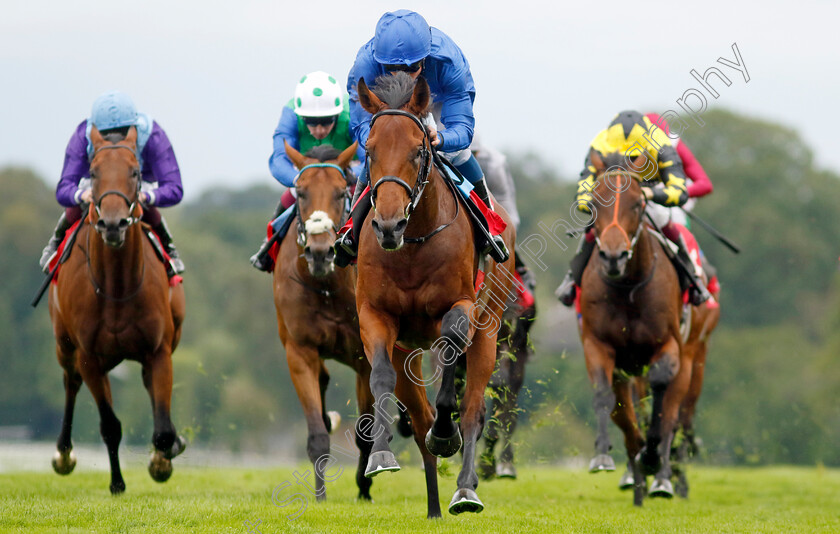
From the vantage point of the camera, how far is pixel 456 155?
853cm

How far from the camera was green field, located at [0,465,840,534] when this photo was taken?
308 inches

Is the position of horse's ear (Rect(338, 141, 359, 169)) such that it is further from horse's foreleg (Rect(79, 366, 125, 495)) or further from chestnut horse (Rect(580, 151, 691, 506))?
horse's foreleg (Rect(79, 366, 125, 495))

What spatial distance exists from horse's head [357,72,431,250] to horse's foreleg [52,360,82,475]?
5.14m

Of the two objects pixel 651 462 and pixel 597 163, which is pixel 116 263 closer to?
pixel 597 163

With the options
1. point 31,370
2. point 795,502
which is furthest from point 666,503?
point 31,370

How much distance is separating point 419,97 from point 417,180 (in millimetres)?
548

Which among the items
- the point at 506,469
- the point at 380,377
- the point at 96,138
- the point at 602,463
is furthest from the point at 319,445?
the point at 506,469

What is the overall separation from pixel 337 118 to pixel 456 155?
6.86 ft

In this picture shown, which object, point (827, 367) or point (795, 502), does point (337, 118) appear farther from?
point (827, 367)

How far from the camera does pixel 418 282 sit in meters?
7.55

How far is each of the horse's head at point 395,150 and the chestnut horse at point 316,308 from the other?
74.5 inches

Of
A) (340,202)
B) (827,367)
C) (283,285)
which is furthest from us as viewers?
(827,367)

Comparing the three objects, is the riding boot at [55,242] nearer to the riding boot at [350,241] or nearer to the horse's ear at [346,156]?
the horse's ear at [346,156]

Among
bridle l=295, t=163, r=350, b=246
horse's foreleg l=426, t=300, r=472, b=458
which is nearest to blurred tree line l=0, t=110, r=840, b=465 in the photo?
bridle l=295, t=163, r=350, b=246
